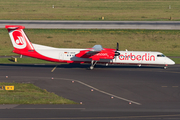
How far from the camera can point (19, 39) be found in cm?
3784

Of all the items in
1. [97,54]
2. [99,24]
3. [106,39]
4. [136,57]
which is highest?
[99,24]

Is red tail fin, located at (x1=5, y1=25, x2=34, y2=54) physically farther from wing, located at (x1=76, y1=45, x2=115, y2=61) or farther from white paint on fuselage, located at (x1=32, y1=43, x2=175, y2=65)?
wing, located at (x1=76, y1=45, x2=115, y2=61)

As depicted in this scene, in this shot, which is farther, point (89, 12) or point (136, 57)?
point (89, 12)

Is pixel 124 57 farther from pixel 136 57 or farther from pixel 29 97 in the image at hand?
pixel 29 97

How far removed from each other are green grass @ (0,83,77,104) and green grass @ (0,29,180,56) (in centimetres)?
3236

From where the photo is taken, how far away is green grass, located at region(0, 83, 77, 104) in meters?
23.1

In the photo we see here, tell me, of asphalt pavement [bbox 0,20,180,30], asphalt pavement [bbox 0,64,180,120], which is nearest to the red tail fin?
asphalt pavement [bbox 0,64,180,120]

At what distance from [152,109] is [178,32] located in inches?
1967

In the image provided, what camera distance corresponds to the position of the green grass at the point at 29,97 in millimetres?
23062

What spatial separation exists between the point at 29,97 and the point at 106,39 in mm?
42069

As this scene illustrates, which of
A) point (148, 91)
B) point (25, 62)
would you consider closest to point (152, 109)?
point (148, 91)

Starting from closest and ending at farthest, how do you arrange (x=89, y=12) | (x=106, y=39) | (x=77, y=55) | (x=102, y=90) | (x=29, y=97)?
(x=29, y=97) < (x=102, y=90) < (x=77, y=55) < (x=106, y=39) < (x=89, y=12)

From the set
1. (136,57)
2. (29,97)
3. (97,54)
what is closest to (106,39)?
(136,57)

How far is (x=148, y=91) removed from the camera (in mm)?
27219
